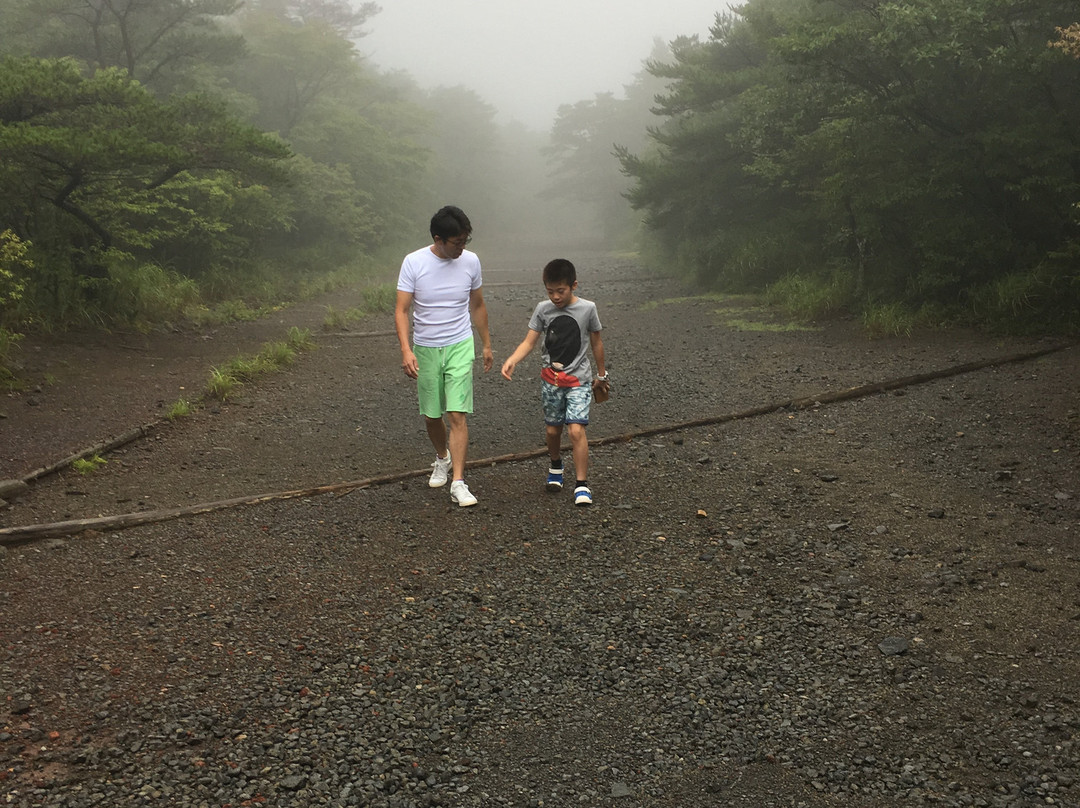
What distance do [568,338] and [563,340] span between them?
0.04 m

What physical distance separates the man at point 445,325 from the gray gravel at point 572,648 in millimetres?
625

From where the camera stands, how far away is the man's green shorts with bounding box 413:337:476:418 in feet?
18.7

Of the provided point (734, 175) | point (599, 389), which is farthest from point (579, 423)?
point (734, 175)

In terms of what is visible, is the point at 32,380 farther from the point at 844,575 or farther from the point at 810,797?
the point at 810,797

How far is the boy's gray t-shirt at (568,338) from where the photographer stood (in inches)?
220

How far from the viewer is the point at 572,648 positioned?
3855 mm

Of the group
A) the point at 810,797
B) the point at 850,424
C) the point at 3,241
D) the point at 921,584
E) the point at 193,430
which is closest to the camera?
the point at 810,797

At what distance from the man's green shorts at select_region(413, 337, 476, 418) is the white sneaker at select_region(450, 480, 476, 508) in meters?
0.49

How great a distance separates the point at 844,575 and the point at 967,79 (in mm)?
9773

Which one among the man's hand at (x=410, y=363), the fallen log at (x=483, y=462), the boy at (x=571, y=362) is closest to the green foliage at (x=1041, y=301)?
A: the fallen log at (x=483, y=462)

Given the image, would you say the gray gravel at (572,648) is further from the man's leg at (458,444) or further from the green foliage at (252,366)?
the green foliage at (252,366)

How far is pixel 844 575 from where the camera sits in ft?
14.7

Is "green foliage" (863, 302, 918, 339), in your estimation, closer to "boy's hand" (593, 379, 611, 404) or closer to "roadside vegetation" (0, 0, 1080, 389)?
"roadside vegetation" (0, 0, 1080, 389)

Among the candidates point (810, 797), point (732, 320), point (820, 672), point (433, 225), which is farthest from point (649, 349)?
point (810, 797)
